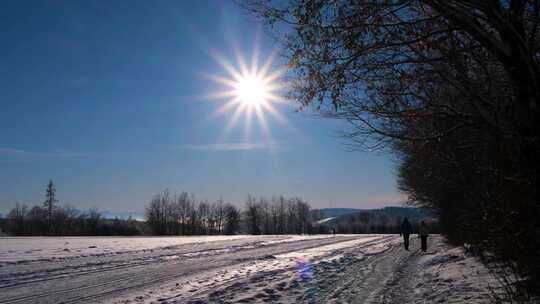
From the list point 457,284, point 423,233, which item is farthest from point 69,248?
point 457,284

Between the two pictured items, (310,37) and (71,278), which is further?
(71,278)

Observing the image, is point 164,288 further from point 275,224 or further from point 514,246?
point 275,224

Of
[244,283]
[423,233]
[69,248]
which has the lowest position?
[244,283]

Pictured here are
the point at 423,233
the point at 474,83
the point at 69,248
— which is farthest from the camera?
the point at 69,248

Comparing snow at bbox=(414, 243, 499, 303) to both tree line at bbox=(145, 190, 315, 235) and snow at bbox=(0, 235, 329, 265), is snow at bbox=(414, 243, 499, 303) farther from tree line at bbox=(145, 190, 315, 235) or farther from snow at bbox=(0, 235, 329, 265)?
tree line at bbox=(145, 190, 315, 235)

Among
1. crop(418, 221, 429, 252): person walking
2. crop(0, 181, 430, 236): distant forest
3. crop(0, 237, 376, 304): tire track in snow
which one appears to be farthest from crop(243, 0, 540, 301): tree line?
crop(0, 181, 430, 236): distant forest

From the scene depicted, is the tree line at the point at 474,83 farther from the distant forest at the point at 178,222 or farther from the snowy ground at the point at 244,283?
the distant forest at the point at 178,222

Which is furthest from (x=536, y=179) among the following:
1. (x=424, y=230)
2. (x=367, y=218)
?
(x=367, y=218)

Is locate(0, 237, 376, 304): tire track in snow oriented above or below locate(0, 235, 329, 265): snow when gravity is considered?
below

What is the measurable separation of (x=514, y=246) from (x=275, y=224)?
142372 mm

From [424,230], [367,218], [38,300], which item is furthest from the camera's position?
[367,218]

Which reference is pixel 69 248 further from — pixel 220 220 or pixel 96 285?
pixel 220 220

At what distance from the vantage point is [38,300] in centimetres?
1007

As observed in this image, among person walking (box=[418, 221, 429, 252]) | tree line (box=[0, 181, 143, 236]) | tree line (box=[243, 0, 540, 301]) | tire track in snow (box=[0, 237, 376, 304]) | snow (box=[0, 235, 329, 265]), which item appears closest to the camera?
tree line (box=[243, 0, 540, 301])
